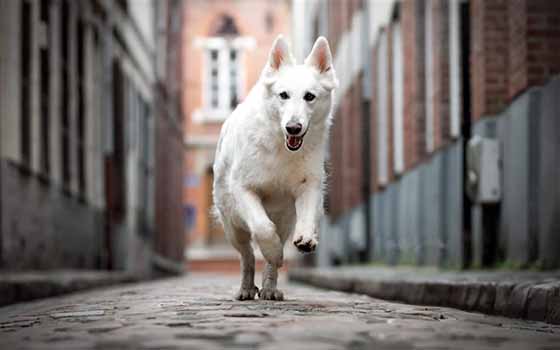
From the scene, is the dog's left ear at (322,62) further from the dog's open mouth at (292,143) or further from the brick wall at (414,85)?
the brick wall at (414,85)

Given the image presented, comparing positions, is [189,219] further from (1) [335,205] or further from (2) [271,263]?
(2) [271,263]

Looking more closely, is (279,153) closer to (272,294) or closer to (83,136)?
(272,294)

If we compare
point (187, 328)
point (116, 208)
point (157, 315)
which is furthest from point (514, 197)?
point (116, 208)

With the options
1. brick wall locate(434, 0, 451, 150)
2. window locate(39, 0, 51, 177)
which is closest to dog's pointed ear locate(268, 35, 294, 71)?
brick wall locate(434, 0, 451, 150)

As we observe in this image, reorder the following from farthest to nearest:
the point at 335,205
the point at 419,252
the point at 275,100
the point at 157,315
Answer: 1. the point at 335,205
2. the point at 419,252
3. the point at 275,100
4. the point at 157,315

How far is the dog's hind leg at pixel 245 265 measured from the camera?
8359 millimetres

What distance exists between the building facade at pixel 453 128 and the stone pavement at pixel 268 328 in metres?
4.20

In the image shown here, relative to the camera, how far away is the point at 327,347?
483cm

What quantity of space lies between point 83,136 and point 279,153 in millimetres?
15759

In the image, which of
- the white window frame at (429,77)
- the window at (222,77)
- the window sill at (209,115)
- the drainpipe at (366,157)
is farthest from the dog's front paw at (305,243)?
the window sill at (209,115)

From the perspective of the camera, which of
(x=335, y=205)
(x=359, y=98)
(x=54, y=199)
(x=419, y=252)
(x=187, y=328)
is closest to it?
(x=187, y=328)

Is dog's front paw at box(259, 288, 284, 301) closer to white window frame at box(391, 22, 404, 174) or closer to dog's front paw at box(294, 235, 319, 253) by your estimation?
dog's front paw at box(294, 235, 319, 253)

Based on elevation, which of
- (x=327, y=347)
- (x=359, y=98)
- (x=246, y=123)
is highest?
(x=359, y=98)

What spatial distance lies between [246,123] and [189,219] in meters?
41.3
